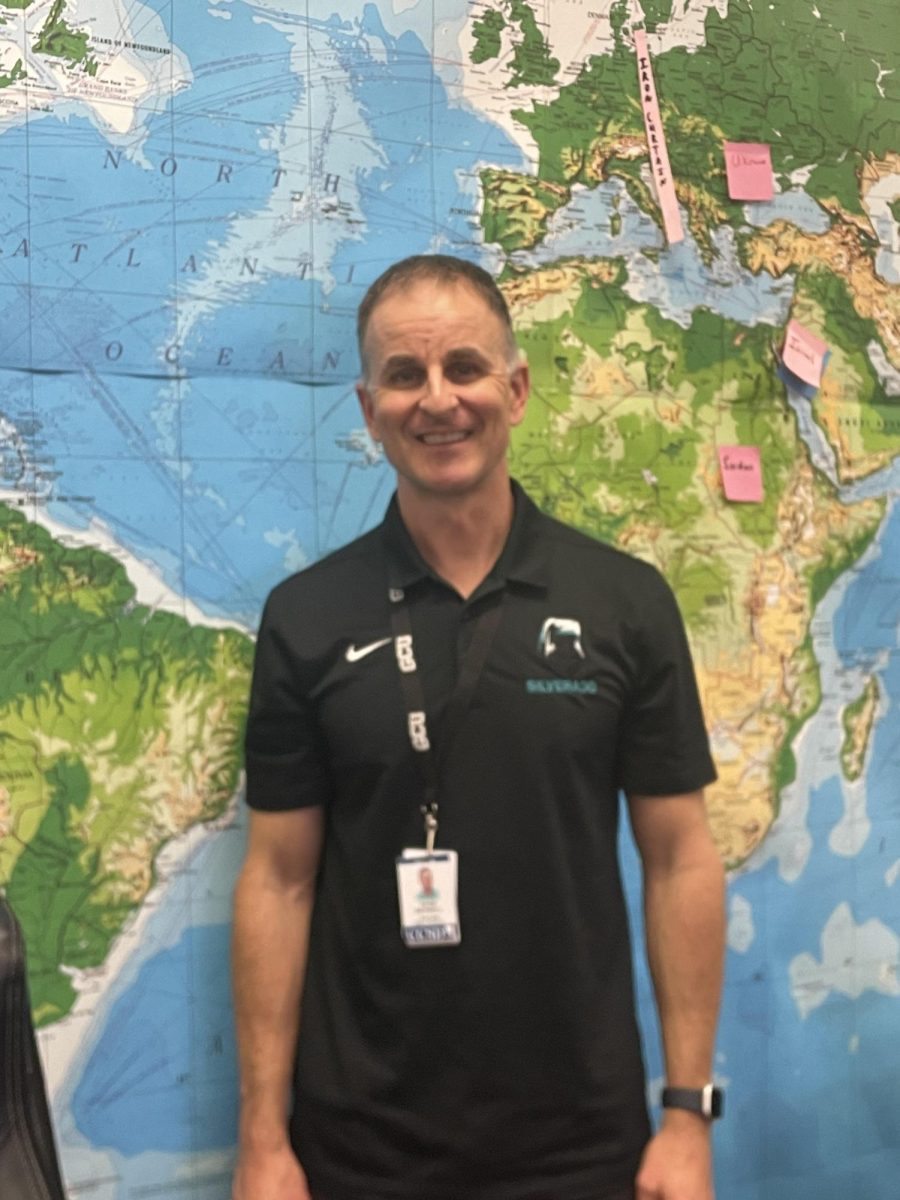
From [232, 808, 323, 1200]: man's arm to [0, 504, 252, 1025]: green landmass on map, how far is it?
18 cm

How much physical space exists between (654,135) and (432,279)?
2.17 feet

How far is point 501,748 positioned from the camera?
1291 mm

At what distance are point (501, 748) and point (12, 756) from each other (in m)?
0.66

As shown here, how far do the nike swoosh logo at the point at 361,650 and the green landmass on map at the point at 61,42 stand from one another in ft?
2.81

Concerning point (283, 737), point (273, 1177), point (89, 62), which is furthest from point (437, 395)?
point (273, 1177)

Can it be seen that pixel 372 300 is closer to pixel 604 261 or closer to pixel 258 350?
pixel 258 350

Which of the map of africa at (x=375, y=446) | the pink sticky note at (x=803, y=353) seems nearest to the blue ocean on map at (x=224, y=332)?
the map of africa at (x=375, y=446)

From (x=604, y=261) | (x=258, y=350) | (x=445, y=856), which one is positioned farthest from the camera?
(x=604, y=261)

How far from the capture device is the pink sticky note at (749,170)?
5.90 ft

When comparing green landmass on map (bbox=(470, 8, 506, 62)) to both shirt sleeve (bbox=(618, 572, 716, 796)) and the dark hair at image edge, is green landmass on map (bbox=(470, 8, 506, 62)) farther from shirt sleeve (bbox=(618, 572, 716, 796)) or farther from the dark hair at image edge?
shirt sleeve (bbox=(618, 572, 716, 796))

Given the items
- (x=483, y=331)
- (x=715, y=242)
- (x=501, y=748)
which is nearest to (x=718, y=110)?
(x=715, y=242)

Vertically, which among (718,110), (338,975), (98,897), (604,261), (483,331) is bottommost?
(338,975)

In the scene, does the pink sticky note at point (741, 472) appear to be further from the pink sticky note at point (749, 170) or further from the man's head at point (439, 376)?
the man's head at point (439, 376)

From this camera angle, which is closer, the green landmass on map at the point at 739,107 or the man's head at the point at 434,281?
the man's head at the point at 434,281
